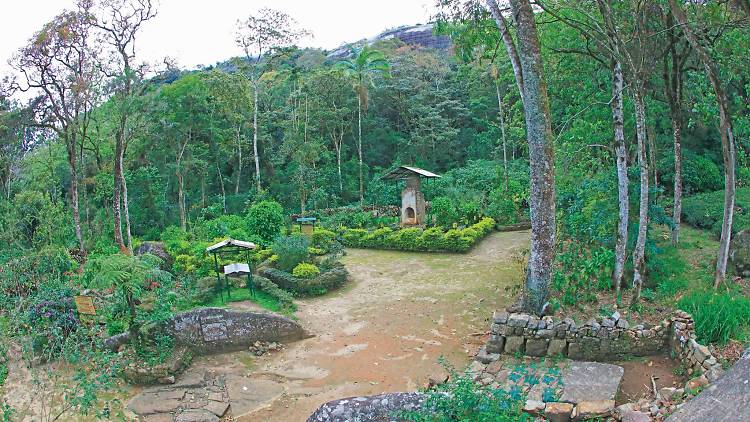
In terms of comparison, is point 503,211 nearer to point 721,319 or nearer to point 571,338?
point 571,338

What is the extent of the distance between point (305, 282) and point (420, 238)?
17.8 ft

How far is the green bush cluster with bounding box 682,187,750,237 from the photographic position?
13898 mm

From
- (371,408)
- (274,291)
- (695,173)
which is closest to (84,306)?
(274,291)

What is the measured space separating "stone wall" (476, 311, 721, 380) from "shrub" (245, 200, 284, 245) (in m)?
10.4

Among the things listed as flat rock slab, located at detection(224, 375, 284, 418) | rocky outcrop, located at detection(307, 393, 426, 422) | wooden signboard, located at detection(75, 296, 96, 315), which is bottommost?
flat rock slab, located at detection(224, 375, 284, 418)

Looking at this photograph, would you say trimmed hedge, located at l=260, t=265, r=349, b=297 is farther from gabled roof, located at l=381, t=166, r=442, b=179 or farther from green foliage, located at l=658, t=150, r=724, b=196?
green foliage, located at l=658, t=150, r=724, b=196

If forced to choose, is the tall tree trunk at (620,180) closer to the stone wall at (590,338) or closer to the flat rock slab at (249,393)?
the stone wall at (590,338)

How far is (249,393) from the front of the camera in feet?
27.3

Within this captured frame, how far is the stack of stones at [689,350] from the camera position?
20.3 feet

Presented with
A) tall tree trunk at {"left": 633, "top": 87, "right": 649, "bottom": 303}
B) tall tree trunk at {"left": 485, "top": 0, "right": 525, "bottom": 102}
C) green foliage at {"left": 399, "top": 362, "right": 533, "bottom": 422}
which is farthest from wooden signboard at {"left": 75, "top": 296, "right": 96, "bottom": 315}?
tall tree trunk at {"left": 633, "top": 87, "right": 649, "bottom": 303}

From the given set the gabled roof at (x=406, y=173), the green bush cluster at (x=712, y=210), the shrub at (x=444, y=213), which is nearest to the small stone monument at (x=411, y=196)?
the gabled roof at (x=406, y=173)

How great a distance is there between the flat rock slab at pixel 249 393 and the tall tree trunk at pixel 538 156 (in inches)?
176

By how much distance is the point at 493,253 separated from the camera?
1631cm

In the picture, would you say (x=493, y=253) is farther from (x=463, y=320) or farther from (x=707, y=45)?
(x=707, y=45)
